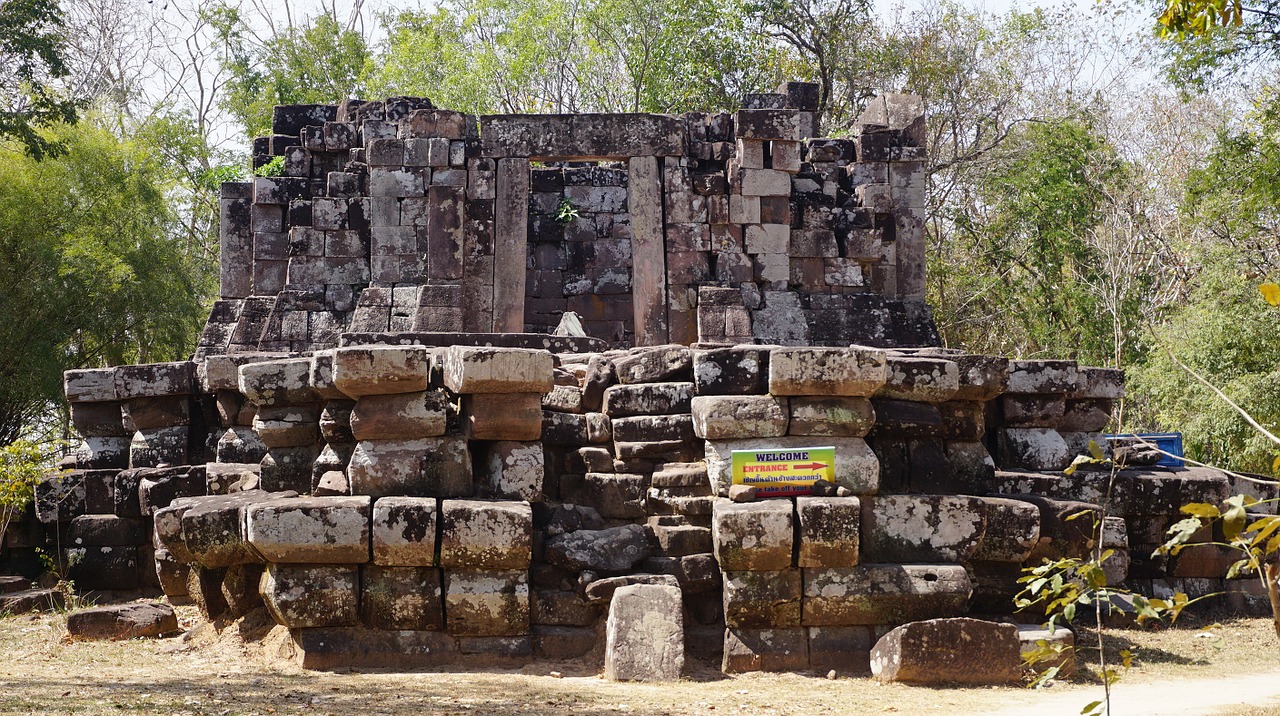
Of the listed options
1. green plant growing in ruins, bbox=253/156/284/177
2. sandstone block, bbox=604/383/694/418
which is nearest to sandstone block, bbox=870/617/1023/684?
sandstone block, bbox=604/383/694/418

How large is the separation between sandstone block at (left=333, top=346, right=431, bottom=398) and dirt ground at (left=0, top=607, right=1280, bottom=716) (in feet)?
5.70

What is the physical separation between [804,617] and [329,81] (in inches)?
1083

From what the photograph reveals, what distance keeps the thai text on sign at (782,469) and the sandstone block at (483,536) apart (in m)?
1.37

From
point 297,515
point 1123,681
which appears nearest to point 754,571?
point 1123,681

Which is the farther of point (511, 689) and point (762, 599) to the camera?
point (762, 599)

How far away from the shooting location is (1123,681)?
712cm

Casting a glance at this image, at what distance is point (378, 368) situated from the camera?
7570mm

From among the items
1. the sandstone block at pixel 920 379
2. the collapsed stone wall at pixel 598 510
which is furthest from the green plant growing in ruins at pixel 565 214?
the sandstone block at pixel 920 379

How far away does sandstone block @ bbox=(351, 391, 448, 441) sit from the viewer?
25.3 ft

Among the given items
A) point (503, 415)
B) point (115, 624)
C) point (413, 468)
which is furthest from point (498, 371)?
point (115, 624)

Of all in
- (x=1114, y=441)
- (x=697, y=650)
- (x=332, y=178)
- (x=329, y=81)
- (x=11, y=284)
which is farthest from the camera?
(x=329, y=81)

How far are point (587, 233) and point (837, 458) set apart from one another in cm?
818

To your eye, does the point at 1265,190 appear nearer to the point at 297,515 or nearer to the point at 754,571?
the point at 754,571

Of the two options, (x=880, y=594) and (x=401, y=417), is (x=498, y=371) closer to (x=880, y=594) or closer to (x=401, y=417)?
(x=401, y=417)
